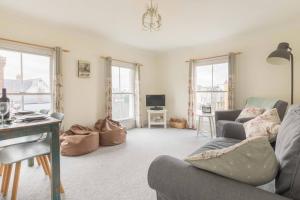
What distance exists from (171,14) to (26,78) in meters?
2.77

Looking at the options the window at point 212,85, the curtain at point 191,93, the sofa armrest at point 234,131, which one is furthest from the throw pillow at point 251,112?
the curtain at point 191,93

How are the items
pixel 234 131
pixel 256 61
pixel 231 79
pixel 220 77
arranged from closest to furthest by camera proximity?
pixel 234 131
pixel 256 61
pixel 231 79
pixel 220 77

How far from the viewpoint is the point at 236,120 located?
307 centimetres

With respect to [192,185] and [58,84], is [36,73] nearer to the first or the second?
[58,84]

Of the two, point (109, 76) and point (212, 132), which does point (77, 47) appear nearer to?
point (109, 76)

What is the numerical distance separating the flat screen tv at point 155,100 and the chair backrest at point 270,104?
7.76 feet

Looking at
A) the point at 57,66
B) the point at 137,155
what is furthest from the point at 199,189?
the point at 57,66

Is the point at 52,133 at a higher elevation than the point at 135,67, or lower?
lower

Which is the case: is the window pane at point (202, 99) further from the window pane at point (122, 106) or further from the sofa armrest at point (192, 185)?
the sofa armrest at point (192, 185)

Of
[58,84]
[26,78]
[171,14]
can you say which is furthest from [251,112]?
[26,78]

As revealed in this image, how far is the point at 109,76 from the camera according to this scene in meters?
4.29

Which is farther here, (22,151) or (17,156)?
(22,151)

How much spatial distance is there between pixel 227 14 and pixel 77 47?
2.97 metres

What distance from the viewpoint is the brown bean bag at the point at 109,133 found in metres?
3.46
